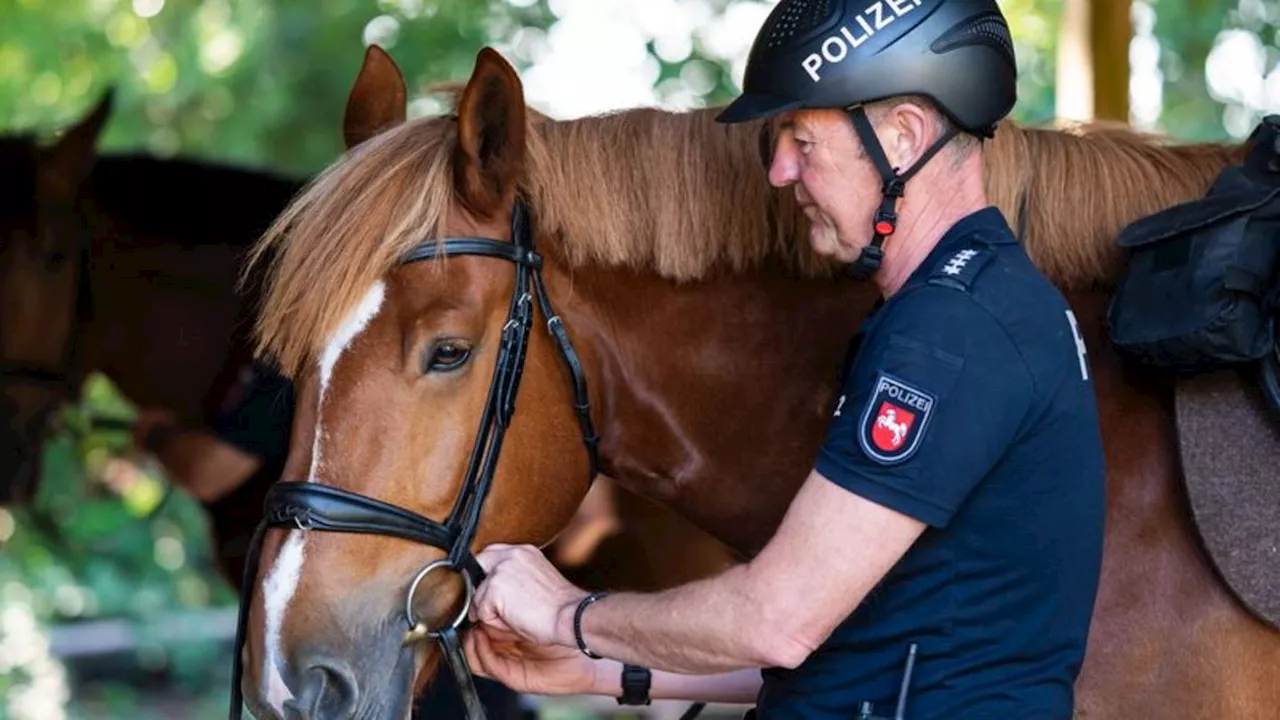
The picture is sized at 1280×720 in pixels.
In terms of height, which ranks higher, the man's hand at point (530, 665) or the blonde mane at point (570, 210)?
the blonde mane at point (570, 210)

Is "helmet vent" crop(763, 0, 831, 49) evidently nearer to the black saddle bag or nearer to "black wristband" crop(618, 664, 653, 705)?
the black saddle bag

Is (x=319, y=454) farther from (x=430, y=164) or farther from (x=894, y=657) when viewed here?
(x=894, y=657)

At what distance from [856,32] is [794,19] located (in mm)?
147

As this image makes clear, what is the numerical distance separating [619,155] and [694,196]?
161 millimetres

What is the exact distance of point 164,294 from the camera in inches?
233

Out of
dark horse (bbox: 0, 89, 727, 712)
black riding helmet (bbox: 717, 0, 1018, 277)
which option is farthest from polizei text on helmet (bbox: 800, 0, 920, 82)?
dark horse (bbox: 0, 89, 727, 712)

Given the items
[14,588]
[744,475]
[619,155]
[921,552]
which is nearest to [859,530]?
[921,552]

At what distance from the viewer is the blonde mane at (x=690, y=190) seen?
2818 millimetres

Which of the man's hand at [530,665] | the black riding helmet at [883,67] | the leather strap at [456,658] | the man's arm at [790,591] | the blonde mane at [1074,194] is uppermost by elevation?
the black riding helmet at [883,67]

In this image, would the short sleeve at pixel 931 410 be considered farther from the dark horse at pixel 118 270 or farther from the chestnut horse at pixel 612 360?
the dark horse at pixel 118 270

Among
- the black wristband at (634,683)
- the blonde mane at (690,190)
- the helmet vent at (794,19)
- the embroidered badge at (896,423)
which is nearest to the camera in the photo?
the embroidered badge at (896,423)

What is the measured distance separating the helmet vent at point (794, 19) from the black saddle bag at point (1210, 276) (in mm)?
715

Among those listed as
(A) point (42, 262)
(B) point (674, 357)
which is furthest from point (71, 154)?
(B) point (674, 357)

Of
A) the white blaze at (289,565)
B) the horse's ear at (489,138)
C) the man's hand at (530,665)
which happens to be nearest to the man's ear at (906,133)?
the horse's ear at (489,138)
